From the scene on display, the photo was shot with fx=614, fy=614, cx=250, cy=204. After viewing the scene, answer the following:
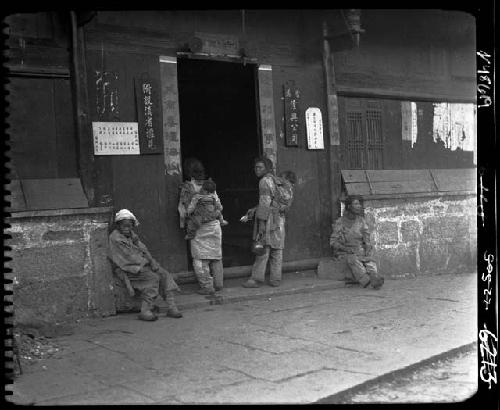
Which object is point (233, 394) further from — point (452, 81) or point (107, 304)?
point (452, 81)

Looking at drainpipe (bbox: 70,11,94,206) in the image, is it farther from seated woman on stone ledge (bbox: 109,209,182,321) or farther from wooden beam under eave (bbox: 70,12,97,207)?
seated woman on stone ledge (bbox: 109,209,182,321)

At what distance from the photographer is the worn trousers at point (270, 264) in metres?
8.59

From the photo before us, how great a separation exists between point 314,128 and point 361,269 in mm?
2265

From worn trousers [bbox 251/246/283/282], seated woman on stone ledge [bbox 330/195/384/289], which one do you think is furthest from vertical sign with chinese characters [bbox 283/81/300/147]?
worn trousers [bbox 251/246/283/282]

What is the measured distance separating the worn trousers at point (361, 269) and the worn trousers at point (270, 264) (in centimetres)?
104

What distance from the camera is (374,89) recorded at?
10086 mm

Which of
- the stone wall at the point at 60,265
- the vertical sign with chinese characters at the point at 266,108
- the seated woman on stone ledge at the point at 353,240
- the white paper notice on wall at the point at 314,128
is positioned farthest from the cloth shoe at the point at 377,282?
the stone wall at the point at 60,265

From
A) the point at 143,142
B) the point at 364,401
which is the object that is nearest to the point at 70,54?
the point at 143,142

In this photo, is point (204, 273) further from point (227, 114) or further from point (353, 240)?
point (227, 114)

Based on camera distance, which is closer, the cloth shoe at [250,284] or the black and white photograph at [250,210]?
the black and white photograph at [250,210]

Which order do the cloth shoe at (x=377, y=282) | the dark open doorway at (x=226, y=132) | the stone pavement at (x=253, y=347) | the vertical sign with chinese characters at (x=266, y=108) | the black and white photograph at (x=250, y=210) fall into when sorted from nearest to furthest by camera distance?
the stone pavement at (x=253, y=347)
the black and white photograph at (x=250, y=210)
the cloth shoe at (x=377, y=282)
the vertical sign with chinese characters at (x=266, y=108)
the dark open doorway at (x=226, y=132)

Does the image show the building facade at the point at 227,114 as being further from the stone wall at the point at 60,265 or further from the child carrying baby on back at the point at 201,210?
the child carrying baby on back at the point at 201,210

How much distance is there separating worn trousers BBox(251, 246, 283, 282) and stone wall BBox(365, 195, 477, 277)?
166 cm

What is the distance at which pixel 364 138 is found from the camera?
10031mm
